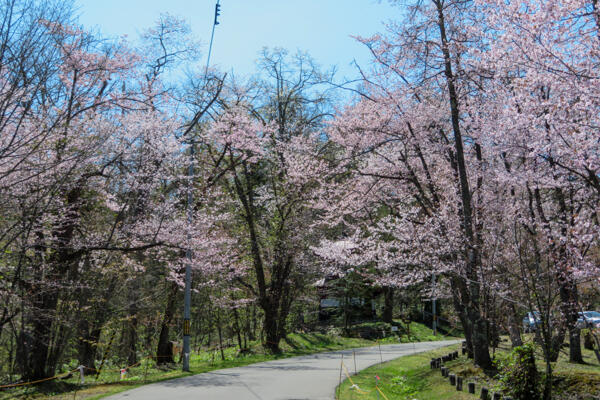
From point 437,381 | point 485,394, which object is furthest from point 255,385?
point 485,394

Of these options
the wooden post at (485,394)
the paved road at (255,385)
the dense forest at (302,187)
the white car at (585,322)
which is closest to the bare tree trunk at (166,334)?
the dense forest at (302,187)

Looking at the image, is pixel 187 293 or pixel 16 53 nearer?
pixel 16 53

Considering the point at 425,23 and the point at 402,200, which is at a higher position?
the point at 425,23

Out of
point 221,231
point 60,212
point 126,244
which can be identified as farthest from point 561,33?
point 221,231

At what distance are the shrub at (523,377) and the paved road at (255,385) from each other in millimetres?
3340

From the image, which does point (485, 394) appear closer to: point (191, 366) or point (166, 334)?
point (191, 366)

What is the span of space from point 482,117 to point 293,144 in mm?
11570

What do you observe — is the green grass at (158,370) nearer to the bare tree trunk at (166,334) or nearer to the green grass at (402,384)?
the bare tree trunk at (166,334)

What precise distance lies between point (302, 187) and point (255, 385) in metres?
12.3

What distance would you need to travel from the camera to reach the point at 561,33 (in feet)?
22.7

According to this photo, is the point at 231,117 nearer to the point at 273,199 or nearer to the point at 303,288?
the point at 273,199

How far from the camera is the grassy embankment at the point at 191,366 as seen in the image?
11250 millimetres

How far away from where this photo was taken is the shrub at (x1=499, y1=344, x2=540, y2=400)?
833 cm

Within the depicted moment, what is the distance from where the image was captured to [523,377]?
8.44 meters
